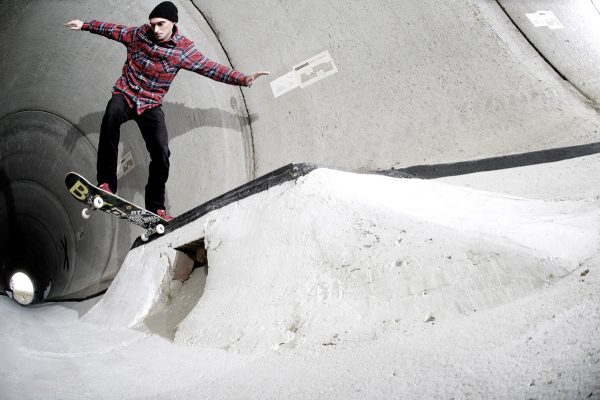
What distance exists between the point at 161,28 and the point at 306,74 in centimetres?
156

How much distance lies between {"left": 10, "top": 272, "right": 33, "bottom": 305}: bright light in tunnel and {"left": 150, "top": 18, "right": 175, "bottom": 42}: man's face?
906 cm

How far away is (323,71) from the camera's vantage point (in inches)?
174

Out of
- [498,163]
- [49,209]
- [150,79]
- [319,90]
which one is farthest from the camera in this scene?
[49,209]

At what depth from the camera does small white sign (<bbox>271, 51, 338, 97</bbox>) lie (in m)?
4.39

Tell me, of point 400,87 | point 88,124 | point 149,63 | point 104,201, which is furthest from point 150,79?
point 88,124

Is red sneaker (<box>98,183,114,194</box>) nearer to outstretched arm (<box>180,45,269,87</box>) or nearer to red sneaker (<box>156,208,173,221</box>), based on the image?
red sneaker (<box>156,208,173,221</box>)

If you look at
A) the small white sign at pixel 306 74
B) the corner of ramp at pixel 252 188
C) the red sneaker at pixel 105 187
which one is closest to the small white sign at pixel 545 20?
the small white sign at pixel 306 74

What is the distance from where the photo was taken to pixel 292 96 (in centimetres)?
459

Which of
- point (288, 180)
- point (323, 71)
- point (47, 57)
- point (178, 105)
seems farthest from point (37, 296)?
point (288, 180)

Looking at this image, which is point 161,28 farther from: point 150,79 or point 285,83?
point 285,83

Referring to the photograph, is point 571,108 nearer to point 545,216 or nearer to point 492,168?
point 492,168

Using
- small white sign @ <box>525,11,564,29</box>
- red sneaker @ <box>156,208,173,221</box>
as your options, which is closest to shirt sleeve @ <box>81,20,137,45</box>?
red sneaker @ <box>156,208,173,221</box>

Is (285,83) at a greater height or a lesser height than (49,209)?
greater

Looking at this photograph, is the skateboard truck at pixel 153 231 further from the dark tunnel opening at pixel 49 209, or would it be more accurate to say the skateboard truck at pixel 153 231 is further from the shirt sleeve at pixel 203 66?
the dark tunnel opening at pixel 49 209
